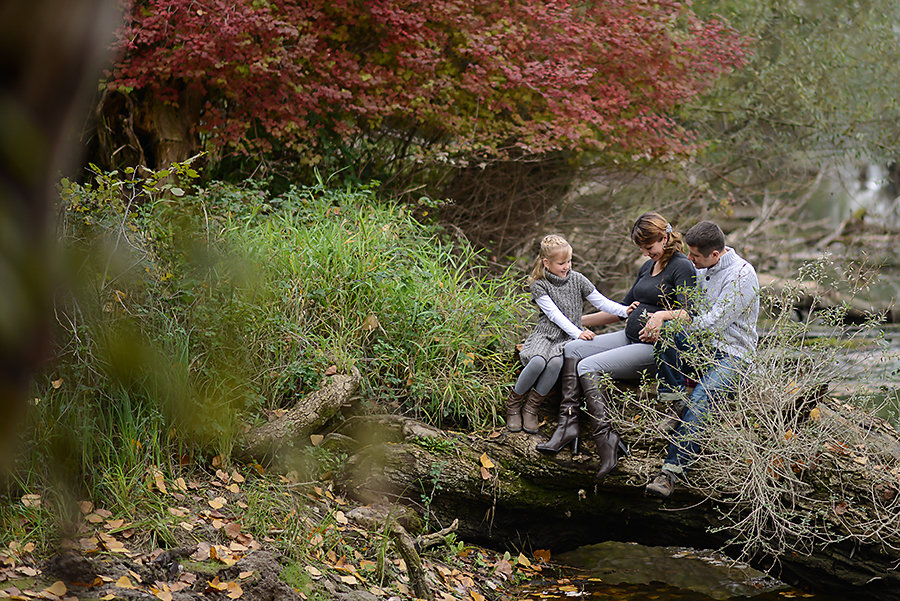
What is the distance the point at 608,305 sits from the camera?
6.00m

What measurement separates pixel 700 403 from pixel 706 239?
108 centimetres

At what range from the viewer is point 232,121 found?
7.44 meters

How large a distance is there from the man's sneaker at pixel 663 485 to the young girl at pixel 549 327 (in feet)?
2.88

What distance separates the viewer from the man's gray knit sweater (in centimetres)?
519

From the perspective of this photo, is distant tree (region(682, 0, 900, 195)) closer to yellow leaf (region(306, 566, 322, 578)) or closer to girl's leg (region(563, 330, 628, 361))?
girl's leg (region(563, 330, 628, 361))

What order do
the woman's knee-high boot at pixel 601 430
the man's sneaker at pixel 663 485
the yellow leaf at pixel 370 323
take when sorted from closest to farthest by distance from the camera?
the man's sneaker at pixel 663 485
the woman's knee-high boot at pixel 601 430
the yellow leaf at pixel 370 323

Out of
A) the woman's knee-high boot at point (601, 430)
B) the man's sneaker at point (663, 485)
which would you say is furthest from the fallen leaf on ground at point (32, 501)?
the man's sneaker at point (663, 485)

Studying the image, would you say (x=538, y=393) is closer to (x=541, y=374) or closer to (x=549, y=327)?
(x=541, y=374)

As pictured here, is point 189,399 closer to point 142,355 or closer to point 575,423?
point 575,423

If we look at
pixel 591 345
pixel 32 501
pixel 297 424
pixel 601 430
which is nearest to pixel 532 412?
pixel 601 430

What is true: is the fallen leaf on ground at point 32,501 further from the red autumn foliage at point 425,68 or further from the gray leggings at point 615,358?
the red autumn foliage at point 425,68

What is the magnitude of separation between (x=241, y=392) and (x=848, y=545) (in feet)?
13.1

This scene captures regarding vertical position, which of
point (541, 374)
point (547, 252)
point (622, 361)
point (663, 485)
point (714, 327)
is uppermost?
point (547, 252)

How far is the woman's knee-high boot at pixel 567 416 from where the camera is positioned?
5.49m
